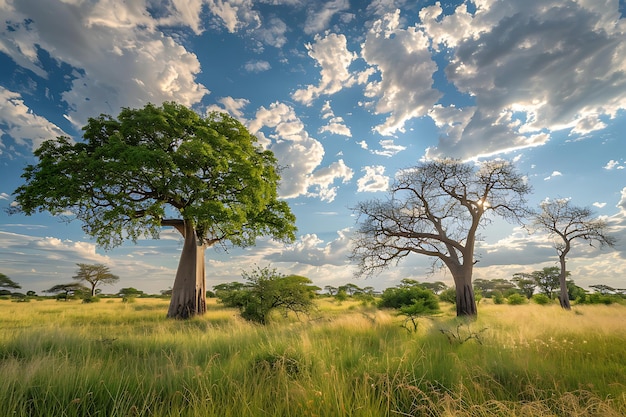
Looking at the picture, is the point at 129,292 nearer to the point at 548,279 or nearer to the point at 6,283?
the point at 6,283

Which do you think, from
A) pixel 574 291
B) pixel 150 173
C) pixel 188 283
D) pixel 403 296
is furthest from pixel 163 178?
pixel 574 291

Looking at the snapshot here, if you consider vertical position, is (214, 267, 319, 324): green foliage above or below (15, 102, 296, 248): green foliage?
below

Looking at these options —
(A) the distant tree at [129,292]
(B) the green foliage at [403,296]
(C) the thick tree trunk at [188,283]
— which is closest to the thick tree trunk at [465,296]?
(B) the green foliage at [403,296]

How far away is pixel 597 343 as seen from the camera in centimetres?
852

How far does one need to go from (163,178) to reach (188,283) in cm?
614

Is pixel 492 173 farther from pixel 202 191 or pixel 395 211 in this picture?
pixel 202 191

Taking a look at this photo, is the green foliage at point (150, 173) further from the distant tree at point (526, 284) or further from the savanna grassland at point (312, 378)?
the distant tree at point (526, 284)

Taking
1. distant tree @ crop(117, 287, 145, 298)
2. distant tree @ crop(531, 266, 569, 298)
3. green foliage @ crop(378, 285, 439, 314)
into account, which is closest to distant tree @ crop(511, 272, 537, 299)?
distant tree @ crop(531, 266, 569, 298)

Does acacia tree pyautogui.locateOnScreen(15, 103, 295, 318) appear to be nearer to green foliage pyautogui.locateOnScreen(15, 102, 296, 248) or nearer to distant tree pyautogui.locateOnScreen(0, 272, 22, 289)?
green foliage pyautogui.locateOnScreen(15, 102, 296, 248)

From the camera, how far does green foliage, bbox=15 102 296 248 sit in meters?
14.5

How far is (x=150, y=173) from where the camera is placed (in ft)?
48.8

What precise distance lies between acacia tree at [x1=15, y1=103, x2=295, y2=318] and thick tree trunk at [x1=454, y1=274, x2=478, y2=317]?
1150 cm

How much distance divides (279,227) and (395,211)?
689cm

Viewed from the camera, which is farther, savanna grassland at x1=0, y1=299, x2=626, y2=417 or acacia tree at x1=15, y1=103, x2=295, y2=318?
acacia tree at x1=15, y1=103, x2=295, y2=318
